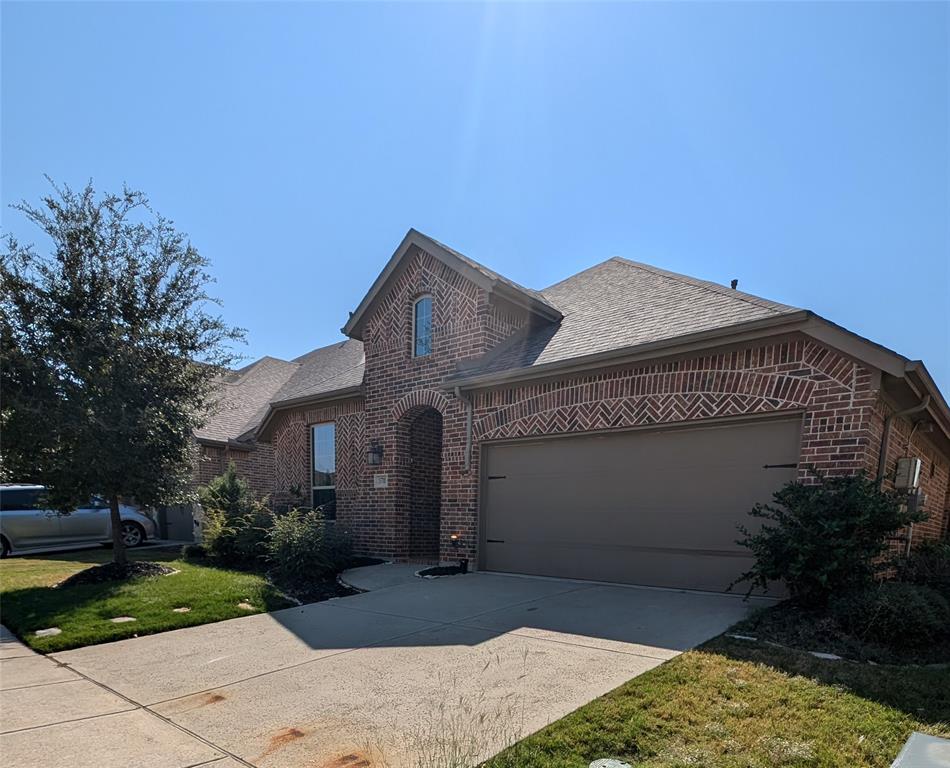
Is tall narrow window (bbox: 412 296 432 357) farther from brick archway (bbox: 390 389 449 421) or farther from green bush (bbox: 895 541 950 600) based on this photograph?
green bush (bbox: 895 541 950 600)

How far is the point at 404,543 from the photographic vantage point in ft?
38.2

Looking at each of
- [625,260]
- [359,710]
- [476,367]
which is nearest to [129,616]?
[359,710]

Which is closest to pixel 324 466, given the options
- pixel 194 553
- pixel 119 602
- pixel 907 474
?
pixel 194 553

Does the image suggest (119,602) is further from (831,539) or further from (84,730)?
(831,539)

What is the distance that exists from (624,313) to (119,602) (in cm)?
857

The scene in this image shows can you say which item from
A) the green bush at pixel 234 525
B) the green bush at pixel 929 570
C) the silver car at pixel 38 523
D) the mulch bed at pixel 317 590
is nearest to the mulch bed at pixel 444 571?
the mulch bed at pixel 317 590

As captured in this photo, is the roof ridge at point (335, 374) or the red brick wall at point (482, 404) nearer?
the red brick wall at point (482, 404)

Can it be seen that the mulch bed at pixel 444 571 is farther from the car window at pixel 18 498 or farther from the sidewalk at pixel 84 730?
the car window at pixel 18 498

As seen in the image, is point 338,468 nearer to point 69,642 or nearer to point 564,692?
point 69,642

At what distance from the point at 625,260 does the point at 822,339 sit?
269 inches

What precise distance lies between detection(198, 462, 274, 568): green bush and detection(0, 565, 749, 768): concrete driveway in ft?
13.7

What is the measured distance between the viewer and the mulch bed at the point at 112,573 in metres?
8.84

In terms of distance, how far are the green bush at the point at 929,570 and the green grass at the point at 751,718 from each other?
7.71 feet

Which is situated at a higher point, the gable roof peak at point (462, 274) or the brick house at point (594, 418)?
the gable roof peak at point (462, 274)
